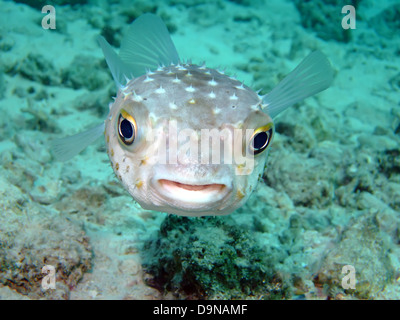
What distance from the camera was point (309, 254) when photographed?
140 inches

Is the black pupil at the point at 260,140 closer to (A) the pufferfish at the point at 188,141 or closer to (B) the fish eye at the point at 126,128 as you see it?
(A) the pufferfish at the point at 188,141

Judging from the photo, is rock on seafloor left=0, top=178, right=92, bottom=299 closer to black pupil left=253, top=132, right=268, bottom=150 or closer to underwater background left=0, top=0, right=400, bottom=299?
underwater background left=0, top=0, right=400, bottom=299

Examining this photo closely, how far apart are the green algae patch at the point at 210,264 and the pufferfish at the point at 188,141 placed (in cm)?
91

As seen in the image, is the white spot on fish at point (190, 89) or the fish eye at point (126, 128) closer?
the fish eye at point (126, 128)

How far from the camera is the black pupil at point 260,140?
1.84 meters

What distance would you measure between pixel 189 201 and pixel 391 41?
1426 cm

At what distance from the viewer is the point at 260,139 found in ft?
6.13

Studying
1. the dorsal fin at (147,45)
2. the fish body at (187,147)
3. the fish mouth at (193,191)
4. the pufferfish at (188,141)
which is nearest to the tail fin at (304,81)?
the pufferfish at (188,141)

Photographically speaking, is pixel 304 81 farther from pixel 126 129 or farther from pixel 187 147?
pixel 126 129

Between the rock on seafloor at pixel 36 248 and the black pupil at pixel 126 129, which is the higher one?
the black pupil at pixel 126 129

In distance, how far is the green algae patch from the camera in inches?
101

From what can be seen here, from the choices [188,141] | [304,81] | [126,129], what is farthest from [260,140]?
[304,81]

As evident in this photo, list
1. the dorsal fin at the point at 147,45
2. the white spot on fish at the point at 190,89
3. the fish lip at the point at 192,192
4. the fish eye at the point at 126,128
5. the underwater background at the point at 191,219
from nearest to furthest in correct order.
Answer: the fish lip at the point at 192,192, the fish eye at the point at 126,128, the white spot on fish at the point at 190,89, the underwater background at the point at 191,219, the dorsal fin at the point at 147,45
